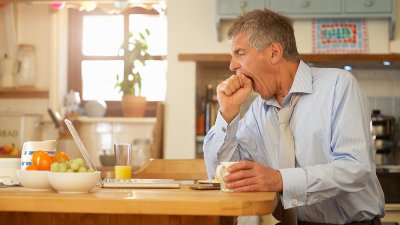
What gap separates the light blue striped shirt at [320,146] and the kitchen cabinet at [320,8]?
2075mm

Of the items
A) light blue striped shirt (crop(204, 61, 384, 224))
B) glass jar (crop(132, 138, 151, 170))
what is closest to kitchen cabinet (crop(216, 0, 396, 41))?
glass jar (crop(132, 138, 151, 170))

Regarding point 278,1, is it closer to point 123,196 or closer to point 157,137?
point 157,137

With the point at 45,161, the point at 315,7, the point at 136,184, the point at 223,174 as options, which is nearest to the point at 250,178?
the point at 223,174

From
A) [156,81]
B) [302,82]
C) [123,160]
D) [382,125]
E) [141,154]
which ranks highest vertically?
[156,81]

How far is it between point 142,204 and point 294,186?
568mm

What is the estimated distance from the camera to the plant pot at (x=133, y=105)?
583cm

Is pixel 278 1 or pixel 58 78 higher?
pixel 278 1

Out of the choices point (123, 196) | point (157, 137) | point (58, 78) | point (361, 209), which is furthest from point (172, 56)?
point (123, 196)

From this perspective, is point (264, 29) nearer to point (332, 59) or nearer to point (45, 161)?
point (45, 161)

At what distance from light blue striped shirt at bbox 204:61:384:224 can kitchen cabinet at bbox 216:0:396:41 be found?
207cm

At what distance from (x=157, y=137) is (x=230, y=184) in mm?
2843

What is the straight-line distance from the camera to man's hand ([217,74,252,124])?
7.77 feet

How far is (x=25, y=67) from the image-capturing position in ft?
19.7

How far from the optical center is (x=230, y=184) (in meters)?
1.96
